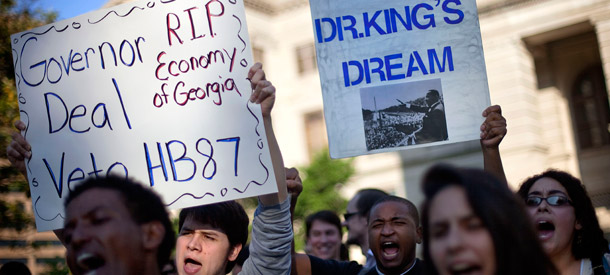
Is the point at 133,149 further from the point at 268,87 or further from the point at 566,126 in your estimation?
the point at 566,126

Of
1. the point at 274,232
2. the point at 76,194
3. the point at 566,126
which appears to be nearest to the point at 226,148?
the point at 274,232

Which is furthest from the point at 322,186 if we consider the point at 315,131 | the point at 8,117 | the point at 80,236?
the point at 80,236

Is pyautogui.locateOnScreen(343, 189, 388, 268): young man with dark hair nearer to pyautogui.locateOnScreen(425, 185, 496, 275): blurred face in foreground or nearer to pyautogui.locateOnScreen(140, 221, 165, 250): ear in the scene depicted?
pyautogui.locateOnScreen(140, 221, 165, 250): ear

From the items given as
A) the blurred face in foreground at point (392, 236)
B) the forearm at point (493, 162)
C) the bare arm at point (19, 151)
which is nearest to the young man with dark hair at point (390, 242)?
the blurred face in foreground at point (392, 236)

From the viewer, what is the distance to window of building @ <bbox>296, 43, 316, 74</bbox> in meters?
32.5

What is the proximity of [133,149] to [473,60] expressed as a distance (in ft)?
6.32

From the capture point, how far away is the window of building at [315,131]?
3183 centimetres

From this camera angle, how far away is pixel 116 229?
2611mm

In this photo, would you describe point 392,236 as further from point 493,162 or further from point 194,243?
point 194,243

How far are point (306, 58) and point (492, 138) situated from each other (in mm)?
28760

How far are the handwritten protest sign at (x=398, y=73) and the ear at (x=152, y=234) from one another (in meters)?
1.87

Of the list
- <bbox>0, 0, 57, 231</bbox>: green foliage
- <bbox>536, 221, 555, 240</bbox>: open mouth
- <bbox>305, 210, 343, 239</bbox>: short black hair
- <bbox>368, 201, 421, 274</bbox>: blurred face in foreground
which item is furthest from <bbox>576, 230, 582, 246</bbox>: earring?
<bbox>0, 0, 57, 231</bbox>: green foliage

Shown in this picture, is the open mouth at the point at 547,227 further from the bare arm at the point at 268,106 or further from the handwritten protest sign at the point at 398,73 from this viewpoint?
the bare arm at the point at 268,106

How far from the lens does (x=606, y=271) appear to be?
415cm
